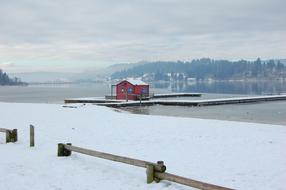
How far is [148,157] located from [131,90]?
54.3 m

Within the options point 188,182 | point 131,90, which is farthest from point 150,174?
point 131,90

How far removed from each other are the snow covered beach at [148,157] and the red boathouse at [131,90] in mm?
46603

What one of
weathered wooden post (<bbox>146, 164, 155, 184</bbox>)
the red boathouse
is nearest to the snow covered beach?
weathered wooden post (<bbox>146, 164, 155, 184</bbox>)

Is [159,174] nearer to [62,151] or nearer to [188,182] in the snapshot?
[188,182]

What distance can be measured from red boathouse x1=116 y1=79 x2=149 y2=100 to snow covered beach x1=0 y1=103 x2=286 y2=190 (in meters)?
46.6

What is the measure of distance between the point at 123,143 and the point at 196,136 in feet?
11.4

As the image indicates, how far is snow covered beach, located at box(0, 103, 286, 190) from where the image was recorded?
386 inches

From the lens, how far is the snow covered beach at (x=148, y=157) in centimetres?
980

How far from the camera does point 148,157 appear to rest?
41.9 ft

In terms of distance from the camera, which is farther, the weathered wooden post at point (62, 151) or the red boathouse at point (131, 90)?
the red boathouse at point (131, 90)

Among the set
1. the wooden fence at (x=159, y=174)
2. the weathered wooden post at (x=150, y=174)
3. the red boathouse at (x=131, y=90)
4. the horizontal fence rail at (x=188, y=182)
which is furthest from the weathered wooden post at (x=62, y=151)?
the red boathouse at (x=131, y=90)

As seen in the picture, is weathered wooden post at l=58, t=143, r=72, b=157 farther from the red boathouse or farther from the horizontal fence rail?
the red boathouse

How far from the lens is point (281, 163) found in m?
11.5

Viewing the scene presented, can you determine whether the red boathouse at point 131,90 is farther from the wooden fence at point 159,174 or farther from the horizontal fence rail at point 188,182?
the horizontal fence rail at point 188,182
